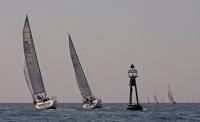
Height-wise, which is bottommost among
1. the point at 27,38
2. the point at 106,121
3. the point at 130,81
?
the point at 106,121

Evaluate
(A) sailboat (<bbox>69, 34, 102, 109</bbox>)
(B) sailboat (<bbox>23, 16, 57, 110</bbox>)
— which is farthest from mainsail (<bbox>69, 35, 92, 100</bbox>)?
(B) sailboat (<bbox>23, 16, 57, 110</bbox>)

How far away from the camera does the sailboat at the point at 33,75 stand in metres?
122

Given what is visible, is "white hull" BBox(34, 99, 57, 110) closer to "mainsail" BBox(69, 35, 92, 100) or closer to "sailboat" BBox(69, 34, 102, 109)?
"sailboat" BBox(69, 34, 102, 109)

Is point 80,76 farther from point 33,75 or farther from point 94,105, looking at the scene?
point 33,75

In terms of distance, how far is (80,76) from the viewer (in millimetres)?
137250

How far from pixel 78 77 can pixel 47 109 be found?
56.2ft

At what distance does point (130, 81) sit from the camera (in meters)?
109

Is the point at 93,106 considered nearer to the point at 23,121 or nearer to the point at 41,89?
the point at 41,89

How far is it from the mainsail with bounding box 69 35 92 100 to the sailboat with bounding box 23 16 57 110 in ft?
43.8

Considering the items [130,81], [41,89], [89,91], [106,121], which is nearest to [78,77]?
[89,91]

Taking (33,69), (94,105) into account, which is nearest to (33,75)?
(33,69)

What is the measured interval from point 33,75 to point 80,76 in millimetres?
16240

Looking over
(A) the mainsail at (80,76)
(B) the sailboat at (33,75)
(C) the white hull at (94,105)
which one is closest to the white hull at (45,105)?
(B) the sailboat at (33,75)

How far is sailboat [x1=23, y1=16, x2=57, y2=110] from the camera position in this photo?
122 metres
